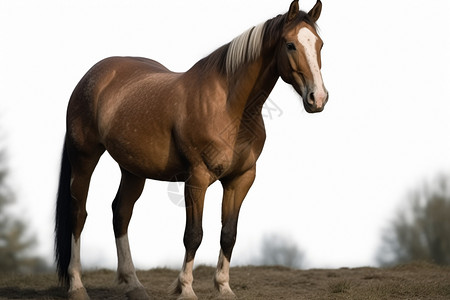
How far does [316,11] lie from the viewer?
5.43 meters

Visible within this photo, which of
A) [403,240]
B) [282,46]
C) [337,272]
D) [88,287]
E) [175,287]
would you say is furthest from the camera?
[403,240]

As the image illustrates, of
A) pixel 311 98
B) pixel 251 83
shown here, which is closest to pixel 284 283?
pixel 251 83

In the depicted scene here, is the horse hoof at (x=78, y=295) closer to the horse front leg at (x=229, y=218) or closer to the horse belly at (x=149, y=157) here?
the horse belly at (x=149, y=157)

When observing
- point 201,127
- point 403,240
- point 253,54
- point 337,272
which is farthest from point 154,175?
point 403,240

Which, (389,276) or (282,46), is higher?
(282,46)

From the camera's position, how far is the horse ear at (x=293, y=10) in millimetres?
5148

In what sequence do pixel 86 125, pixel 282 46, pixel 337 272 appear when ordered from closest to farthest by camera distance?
pixel 282 46, pixel 86 125, pixel 337 272

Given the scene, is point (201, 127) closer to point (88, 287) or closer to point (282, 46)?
point (282, 46)

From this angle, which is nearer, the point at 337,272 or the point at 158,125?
the point at 158,125

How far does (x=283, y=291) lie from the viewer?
7.03 meters

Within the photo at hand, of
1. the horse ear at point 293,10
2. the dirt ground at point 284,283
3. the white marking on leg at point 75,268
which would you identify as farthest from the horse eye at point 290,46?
the white marking on leg at point 75,268

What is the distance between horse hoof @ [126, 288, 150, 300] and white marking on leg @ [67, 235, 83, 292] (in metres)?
0.61

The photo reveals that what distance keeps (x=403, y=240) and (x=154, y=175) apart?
7179 millimetres

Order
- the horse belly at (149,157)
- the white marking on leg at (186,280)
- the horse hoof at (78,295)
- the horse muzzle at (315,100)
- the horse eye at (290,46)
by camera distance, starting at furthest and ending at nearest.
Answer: the horse hoof at (78,295) → the horse belly at (149,157) → the white marking on leg at (186,280) → the horse eye at (290,46) → the horse muzzle at (315,100)
